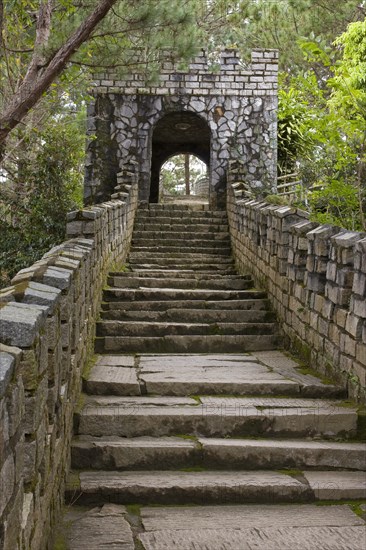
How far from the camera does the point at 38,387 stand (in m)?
2.54

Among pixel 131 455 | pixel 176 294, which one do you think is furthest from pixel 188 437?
pixel 176 294

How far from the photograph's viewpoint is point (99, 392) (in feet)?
17.1

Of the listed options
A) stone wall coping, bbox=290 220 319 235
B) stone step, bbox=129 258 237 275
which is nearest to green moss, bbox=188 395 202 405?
stone wall coping, bbox=290 220 319 235

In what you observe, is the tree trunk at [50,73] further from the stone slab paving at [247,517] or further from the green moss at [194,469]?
the stone slab paving at [247,517]

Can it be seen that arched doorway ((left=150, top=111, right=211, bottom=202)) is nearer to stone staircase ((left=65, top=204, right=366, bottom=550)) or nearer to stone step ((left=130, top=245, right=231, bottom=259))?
stone step ((left=130, top=245, right=231, bottom=259))

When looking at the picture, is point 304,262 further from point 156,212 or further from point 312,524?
point 156,212

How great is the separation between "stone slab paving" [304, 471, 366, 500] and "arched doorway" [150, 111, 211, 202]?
1193 cm

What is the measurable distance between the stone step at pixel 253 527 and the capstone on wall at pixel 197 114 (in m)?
10.8

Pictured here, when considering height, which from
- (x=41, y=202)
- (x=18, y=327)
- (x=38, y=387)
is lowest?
(x=38, y=387)

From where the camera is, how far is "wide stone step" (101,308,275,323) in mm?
7438

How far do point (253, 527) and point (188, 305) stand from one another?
4311mm

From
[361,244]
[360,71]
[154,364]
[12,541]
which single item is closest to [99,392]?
[154,364]

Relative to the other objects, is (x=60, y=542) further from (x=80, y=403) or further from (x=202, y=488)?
(x=80, y=403)

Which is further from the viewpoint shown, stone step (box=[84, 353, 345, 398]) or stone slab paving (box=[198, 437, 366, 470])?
stone step (box=[84, 353, 345, 398])
